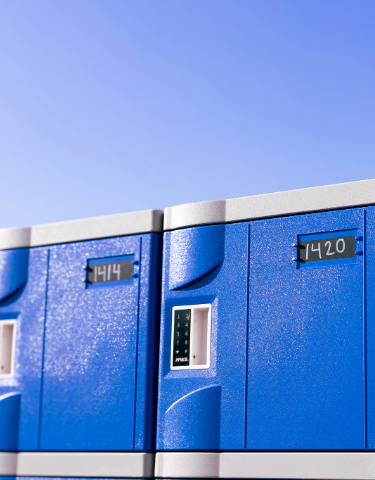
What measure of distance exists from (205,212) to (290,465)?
3.30 feet

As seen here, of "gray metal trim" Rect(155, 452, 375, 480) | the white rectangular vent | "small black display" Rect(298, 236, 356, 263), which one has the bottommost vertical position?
"gray metal trim" Rect(155, 452, 375, 480)

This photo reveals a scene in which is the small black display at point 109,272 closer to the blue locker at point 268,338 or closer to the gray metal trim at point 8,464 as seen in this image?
the blue locker at point 268,338

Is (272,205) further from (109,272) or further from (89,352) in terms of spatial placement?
(89,352)

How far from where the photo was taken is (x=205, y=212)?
122 inches

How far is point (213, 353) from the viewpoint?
9.80ft

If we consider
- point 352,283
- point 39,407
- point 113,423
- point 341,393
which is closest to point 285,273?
point 352,283

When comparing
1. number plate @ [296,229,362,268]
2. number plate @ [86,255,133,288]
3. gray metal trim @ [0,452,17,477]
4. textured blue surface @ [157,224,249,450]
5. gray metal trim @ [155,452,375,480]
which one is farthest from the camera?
gray metal trim @ [0,452,17,477]

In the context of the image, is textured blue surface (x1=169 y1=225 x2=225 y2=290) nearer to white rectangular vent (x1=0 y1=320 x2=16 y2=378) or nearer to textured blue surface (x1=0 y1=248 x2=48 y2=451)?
textured blue surface (x1=0 y1=248 x2=48 y2=451)

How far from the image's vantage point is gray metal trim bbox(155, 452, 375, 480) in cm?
261

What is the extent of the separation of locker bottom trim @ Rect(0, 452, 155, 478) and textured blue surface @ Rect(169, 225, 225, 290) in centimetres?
69

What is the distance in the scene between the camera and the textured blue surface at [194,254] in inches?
120

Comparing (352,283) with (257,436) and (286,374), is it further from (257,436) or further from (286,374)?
(257,436)

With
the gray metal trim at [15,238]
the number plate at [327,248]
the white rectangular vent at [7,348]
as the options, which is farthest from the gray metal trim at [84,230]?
the number plate at [327,248]

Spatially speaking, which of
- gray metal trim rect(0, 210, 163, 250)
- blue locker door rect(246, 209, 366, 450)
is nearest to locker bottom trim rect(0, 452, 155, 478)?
blue locker door rect(246, 209, 366, 450)
